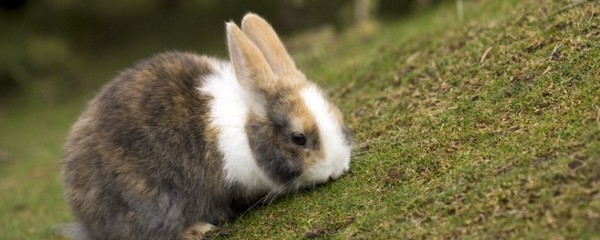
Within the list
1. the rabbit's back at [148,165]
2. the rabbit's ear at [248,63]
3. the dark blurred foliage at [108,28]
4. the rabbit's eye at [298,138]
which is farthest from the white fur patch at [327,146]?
the dark blurred foliage at [108,28]

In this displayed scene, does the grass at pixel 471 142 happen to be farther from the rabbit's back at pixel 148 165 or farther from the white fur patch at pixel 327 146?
the rabbit's back at pixel 148 165

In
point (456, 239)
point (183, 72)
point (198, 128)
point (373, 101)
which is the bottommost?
point (456, 239)

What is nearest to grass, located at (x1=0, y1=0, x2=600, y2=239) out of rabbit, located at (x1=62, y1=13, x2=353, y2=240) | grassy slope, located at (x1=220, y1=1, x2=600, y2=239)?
grassy slope, located at (x1=220, y1=1, x2=600, y2=239)

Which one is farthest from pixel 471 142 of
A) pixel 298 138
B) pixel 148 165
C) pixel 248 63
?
pixel 148 165

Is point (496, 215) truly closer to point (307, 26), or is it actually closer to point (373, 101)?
point (373, 101)

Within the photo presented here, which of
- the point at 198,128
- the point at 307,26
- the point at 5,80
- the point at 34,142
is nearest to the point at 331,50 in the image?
the point at 307,26

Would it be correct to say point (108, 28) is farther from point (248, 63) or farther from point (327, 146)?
point (327, 146)

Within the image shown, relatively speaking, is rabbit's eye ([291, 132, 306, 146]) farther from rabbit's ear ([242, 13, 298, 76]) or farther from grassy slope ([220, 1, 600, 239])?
rabbit's ear ([242, 13, 298, 76])
